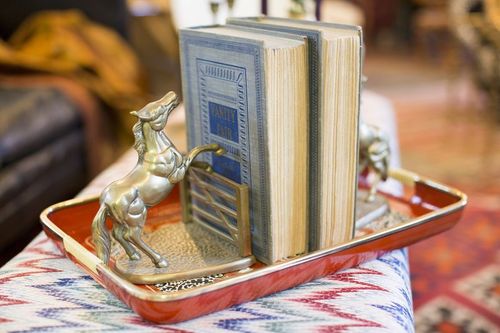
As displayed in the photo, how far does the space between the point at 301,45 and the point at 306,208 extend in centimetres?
15

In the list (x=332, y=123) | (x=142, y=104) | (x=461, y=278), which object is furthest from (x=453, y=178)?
(x=332, y=123)

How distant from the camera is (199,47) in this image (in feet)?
1.98

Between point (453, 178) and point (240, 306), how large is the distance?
1560 millimetres

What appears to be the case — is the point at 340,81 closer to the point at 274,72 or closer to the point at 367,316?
the point at 274,72

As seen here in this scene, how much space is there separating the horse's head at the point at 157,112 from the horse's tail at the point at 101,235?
0.27ft

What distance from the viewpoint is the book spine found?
A: 542mm

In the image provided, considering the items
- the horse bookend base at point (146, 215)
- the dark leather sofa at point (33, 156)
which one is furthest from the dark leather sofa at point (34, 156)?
the horse bookend base at point (146, 215)

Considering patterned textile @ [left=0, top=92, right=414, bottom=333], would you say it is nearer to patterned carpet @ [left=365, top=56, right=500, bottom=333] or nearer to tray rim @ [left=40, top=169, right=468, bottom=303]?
tray rim @ [left=40, top=169, right=468, bottom=303]

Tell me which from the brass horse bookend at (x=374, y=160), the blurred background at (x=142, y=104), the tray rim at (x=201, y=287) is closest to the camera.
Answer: the tray rim at (x=201, y=287)

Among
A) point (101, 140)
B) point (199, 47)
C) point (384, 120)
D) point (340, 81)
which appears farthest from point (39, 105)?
point (340, 81)

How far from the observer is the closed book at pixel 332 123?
1.78ft

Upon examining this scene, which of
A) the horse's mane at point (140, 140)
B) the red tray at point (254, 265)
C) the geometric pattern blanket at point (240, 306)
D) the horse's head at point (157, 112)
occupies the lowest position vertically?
the geometric pattern blanket at point (240, 306)

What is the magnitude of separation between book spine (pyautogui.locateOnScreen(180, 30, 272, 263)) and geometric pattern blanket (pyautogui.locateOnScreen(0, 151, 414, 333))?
0.07 m

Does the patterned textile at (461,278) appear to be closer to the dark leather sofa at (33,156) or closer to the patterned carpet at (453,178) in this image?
the patterned carpet at (453,178)
